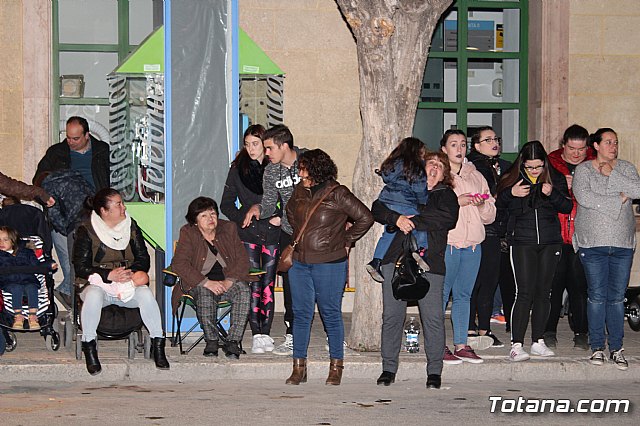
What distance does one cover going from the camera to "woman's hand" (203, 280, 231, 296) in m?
9.73

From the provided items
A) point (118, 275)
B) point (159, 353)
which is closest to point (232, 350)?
point (159, 353)

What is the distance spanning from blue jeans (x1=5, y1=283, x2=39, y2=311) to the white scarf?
0.97 m

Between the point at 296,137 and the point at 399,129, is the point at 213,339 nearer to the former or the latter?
the point at 399,129

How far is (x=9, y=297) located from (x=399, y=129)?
3.75 m

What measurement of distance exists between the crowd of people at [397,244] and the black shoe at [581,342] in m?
0.02

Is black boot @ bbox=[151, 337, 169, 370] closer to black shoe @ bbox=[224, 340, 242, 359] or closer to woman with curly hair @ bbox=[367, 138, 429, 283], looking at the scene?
black shoe @ bbox=[224, 340, 242, 359]

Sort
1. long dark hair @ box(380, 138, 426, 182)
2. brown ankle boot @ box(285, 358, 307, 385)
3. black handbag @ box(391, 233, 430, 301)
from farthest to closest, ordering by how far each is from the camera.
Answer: brown ankle boot @ box(285, 358, 307, 385), long dark hair @ box(380, 138, 426, 182), black handbag @ box(391, 233, 430, 301)

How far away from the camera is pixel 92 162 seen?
37.3 ft

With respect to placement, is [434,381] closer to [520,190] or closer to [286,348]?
[286,348]

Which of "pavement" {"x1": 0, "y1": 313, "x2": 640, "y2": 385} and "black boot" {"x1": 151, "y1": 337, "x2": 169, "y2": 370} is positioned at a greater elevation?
"black boot" {"x1": 151, "y1": 337, "x2": 169, "y2": 370}

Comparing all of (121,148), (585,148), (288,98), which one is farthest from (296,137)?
(585,148)

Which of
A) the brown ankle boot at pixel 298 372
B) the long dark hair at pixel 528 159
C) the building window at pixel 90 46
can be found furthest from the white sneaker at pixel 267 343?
the building window at pixel 90 46

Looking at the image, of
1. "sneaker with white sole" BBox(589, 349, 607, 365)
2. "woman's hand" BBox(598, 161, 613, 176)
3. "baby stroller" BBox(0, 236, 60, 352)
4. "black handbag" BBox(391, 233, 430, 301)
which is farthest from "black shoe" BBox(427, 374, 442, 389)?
"baby stroller" BBox(0, 236, 60, 352)

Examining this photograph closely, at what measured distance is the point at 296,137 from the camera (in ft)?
44.1
